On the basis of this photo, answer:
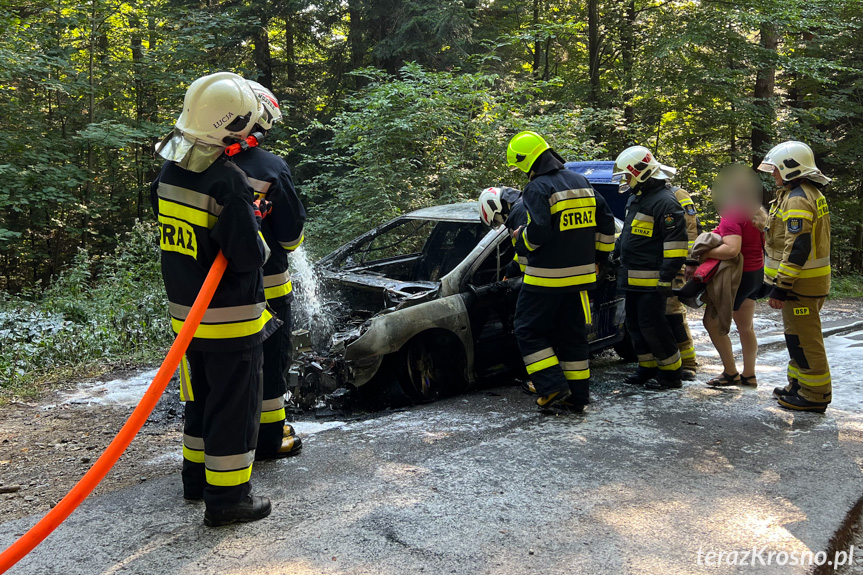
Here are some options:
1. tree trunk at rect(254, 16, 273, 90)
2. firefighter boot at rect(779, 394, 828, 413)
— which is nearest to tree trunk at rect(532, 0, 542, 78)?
tree trunk at rect(254, 16, 273, 90)

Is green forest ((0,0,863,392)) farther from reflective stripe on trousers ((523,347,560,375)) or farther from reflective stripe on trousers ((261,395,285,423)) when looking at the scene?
reflective stripe on trousers ((523,347,560,375))

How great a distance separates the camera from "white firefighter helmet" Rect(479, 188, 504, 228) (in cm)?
489

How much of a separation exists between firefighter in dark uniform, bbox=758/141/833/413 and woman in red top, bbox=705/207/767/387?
0.59 meters

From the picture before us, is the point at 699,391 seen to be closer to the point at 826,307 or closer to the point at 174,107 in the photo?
the point at 826,307

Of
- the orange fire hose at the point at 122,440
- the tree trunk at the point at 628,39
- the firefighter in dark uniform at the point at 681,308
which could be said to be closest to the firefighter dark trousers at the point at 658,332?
the firefighter in dark uniform at the point at 681,308

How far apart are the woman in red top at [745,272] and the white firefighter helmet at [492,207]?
5.97 feet

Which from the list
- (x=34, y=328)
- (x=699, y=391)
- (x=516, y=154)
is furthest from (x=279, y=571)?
(x=34, y=328)

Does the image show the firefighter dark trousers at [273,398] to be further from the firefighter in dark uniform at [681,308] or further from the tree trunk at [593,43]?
the tree trunk at [593,43]

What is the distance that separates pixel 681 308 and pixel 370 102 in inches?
225

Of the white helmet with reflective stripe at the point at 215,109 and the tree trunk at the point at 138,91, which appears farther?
the tree trunk at the point at 138,91

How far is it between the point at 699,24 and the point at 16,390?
13003mm

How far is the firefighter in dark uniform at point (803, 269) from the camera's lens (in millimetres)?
4410

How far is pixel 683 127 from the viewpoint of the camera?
15648mm

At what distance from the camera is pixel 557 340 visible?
15.5 feet
